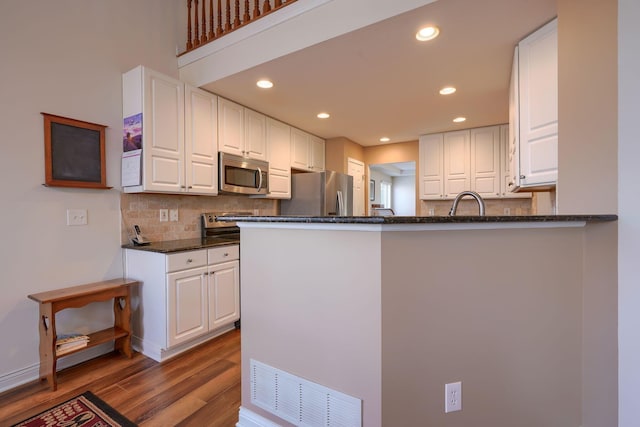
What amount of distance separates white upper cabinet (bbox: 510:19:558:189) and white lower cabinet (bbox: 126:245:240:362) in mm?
2442

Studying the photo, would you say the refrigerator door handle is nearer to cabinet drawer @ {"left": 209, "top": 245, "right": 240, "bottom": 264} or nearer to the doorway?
cabinet drawer @ {"left": 209, "top": 245, "right": 240, "bottom": 264}

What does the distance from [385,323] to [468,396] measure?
1.68 feet

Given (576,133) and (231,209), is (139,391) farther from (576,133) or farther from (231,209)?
(576,133)

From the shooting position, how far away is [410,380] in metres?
1.16

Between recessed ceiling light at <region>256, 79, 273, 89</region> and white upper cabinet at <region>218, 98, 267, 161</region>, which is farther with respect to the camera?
white upper cabinet at <region>218, 98, 267, 161</region>

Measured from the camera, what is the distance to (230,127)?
3100mm

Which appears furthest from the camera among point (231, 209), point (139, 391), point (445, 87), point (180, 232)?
point (231, 209)

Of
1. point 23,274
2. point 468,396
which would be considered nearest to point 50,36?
point 23,274

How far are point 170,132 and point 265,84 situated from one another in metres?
0.95

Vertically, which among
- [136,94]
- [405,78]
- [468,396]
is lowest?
[468,396]

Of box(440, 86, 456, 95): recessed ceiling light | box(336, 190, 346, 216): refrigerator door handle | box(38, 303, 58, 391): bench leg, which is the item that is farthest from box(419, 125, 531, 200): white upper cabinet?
box(38, 303, 58, 391): bench leg

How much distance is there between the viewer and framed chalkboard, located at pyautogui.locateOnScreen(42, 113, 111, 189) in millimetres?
2053

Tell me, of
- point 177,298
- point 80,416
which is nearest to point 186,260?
point 177,298

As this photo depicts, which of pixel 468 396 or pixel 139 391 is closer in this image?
pixel 468 396
